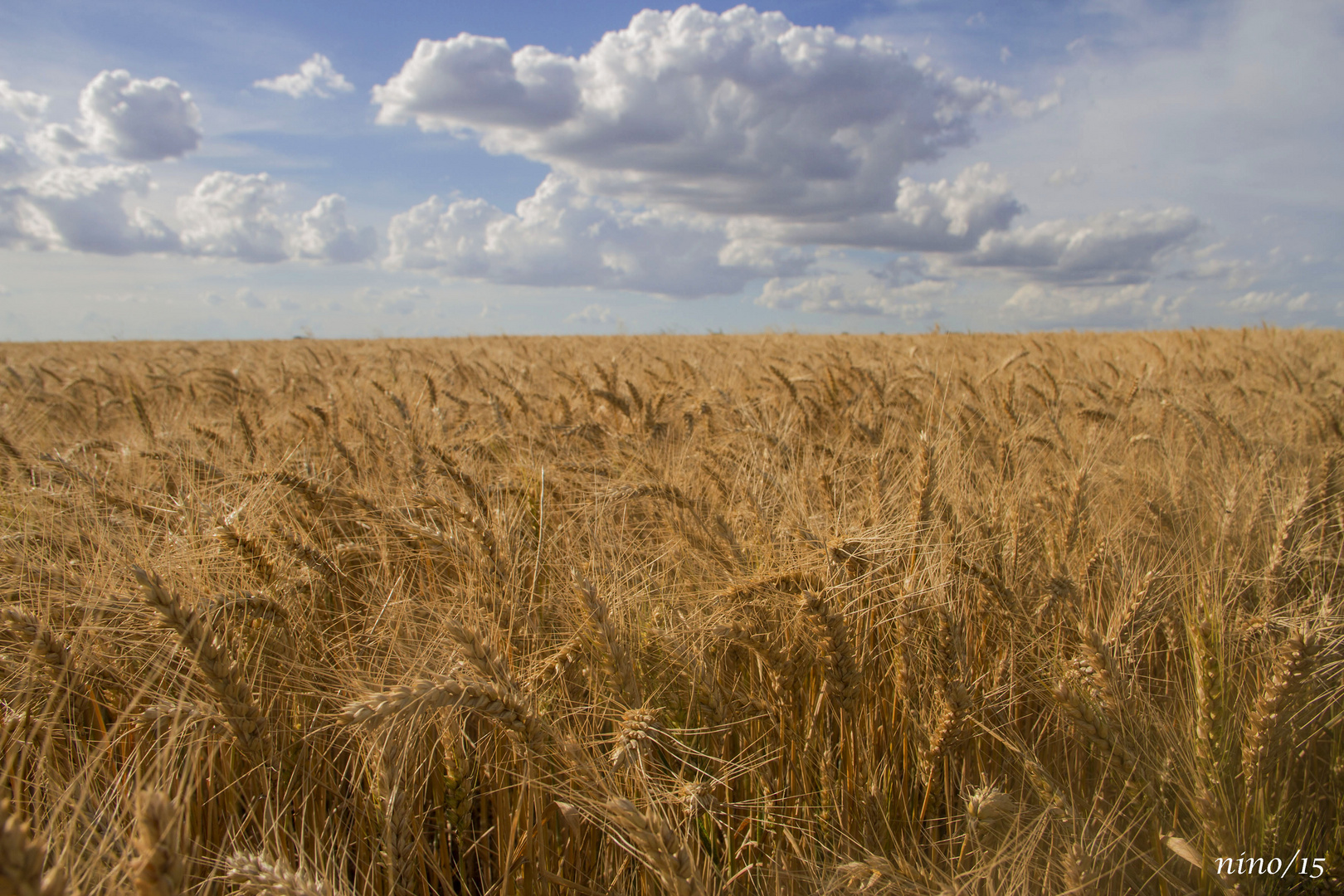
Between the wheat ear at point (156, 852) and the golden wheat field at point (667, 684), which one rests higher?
the wheat ear at point (156, 852)

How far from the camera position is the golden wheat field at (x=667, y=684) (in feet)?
3.30

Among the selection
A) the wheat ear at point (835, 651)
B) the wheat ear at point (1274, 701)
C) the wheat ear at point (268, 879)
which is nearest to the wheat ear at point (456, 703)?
the wheat ear at point (268, 879)

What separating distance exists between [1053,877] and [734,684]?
63 cm

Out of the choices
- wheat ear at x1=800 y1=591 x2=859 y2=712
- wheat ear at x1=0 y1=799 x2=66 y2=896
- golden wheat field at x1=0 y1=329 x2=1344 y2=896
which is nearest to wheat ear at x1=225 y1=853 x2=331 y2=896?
golden wheat field at x1=0 y1=329 x2=1344 y2=896

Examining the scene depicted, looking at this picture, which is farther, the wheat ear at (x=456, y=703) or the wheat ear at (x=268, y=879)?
the wheat ear at (x=456, y=703)

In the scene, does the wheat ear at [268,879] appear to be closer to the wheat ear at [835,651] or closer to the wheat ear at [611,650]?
the wheat ear at [611,650]

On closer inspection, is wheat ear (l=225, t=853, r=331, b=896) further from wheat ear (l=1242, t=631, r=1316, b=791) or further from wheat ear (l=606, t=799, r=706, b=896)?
wheat ear (l=1242, t=631, r=1316, b=791)

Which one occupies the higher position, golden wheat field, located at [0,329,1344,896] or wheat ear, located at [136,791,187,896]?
wheat ear, located at [136,791,187,896]

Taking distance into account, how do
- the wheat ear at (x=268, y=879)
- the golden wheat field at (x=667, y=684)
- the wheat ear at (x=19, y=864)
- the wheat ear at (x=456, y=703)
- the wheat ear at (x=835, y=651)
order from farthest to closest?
the wheat ear at (x=835, y=651) → the golden wheat field at (x=667, y=684) → the wheat ear at (x=456, y=703) → the wheat ear at (x=268, y=879) → the wheat ear at (x=19, y=864)

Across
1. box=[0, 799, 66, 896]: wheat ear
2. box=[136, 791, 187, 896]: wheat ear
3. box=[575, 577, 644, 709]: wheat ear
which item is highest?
box=[0, 799, 66, 896]: wheat ear

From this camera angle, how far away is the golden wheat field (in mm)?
1007

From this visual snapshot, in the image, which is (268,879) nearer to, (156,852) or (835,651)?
(156,852)

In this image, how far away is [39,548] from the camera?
5.24 ft

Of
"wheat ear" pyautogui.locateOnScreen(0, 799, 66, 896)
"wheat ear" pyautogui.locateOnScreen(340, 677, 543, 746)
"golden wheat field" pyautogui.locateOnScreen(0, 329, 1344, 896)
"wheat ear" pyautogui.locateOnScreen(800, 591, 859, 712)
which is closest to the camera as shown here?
"wheat ear" pyautogui.locateOnScreen(0, 799, 66, 896)
